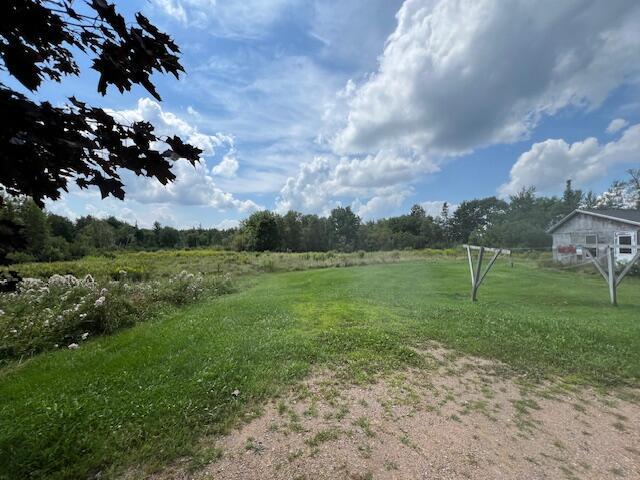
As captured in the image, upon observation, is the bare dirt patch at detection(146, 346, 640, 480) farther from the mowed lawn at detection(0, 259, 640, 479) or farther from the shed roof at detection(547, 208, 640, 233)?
the shed roof at detection(547, 208, 640, 233)

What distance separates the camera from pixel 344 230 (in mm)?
72000

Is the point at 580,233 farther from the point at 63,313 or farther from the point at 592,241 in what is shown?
the point at 63,313

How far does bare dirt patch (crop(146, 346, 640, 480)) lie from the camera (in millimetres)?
2635

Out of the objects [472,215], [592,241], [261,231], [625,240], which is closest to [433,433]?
[625,240]

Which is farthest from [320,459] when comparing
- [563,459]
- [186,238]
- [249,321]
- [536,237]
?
[186,238]

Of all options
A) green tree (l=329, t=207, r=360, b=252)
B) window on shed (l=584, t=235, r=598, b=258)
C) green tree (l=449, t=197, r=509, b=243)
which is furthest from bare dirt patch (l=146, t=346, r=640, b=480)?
green tree (l=449, t=197, r=509, b=243)

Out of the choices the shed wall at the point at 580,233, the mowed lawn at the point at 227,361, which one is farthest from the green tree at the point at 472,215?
the mowed lawn at the point at 227,361

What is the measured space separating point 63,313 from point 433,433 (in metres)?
6.97

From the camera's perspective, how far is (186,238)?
6675 cm

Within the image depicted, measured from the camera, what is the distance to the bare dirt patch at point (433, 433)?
263cm

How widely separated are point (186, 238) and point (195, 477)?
70.0 meters

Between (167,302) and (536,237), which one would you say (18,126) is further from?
(536,237)

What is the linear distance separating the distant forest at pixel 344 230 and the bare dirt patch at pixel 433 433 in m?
28.2

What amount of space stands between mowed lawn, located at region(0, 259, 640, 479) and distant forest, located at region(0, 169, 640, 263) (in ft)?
81.5
